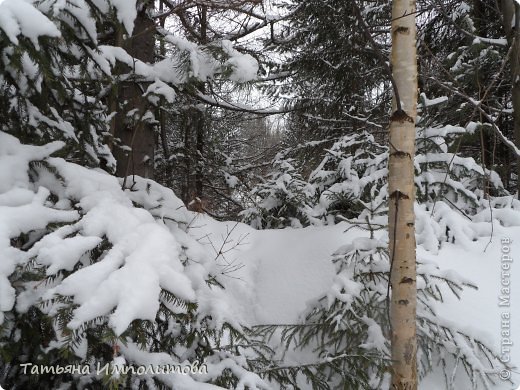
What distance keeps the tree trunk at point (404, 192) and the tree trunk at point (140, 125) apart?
257 centimetres

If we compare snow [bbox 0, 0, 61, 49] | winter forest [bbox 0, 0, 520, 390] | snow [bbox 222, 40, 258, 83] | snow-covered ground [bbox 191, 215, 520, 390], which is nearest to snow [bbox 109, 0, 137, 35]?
winter forest [bbox 0, 0, 520, 390]

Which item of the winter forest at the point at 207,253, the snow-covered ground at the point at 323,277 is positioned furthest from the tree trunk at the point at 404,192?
the snow-covered ground at the point at 323,277

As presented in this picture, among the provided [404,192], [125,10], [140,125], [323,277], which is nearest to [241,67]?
[125,10]

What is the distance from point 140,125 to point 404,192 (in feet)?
8.92

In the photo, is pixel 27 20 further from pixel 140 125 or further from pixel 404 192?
pixel 404 192

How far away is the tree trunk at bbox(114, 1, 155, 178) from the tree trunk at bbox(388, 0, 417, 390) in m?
2.57

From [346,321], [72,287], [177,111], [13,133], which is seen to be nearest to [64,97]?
[13,133]

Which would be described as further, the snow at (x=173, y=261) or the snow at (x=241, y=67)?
the snow at (x=241, y=67)

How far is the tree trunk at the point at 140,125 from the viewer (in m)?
3.87

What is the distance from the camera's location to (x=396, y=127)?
2000 millimetres

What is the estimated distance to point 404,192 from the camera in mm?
1988

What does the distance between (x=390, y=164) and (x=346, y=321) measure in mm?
1281

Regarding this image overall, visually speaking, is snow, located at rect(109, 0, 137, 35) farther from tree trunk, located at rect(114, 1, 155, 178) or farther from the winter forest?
tree trunk, located at rect(114, 1, 155, 178)

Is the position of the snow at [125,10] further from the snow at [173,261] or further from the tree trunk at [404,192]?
the tree trunk at [404,192]
